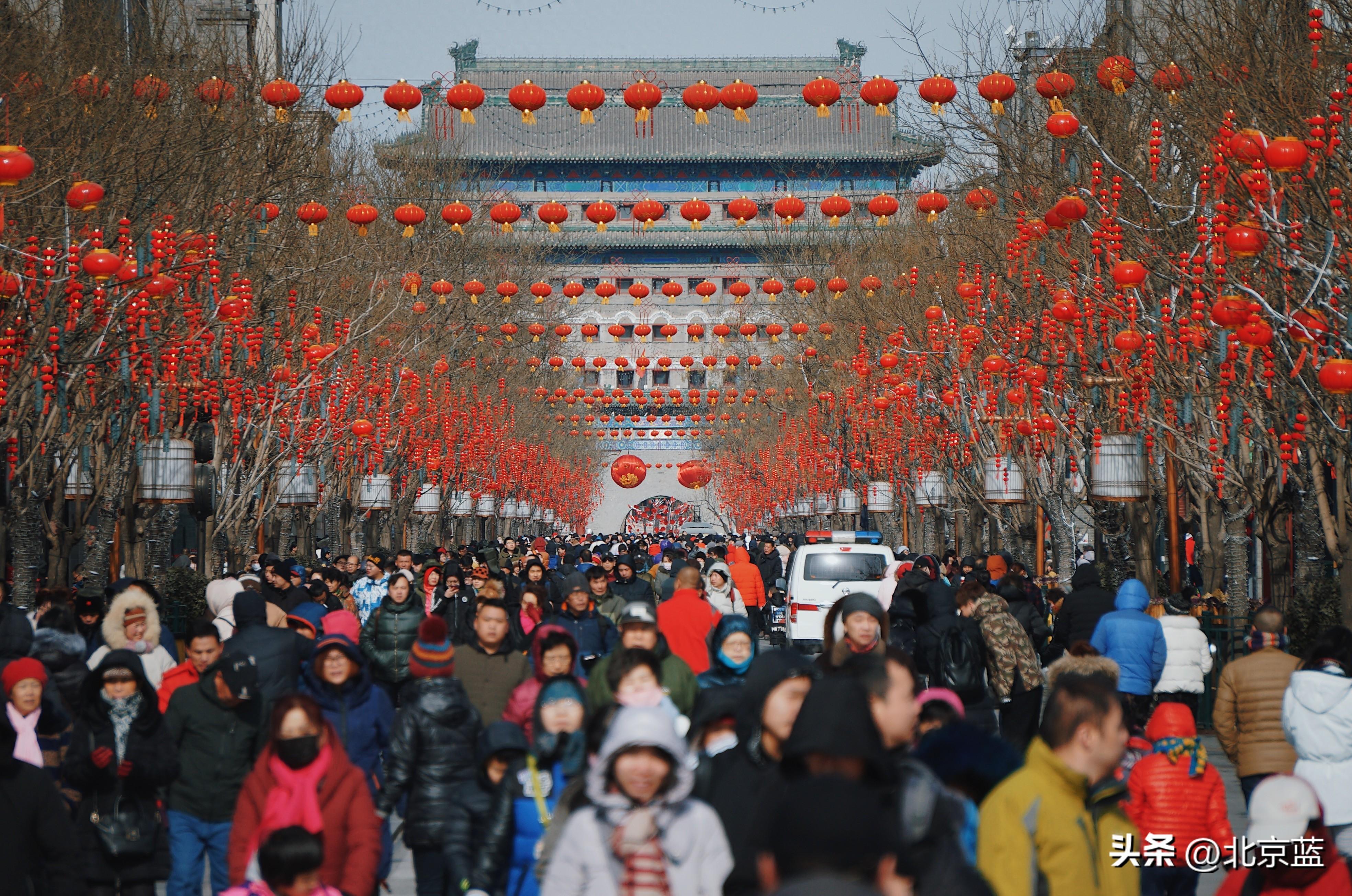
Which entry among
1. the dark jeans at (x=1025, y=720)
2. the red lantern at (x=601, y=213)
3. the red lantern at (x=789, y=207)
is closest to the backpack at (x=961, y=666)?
the dark jeans at (x=1025, y=720)

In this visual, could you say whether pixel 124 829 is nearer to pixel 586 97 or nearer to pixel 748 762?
pixel 748 762

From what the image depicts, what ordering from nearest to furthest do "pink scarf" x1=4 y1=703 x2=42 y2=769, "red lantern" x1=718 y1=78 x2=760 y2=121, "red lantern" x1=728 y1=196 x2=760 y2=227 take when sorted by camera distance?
"pink scarf" x1=4 y1=703 x2=42 y2=769 → "red lantern" x1=718 y1=78 x2=760 y2=121 → "red lantern" x1=728 y1=196 x2=760 y2=227

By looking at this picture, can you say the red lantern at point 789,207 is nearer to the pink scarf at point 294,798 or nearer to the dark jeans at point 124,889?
the dark jeans at point 124,889

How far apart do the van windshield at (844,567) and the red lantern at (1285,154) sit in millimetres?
9506

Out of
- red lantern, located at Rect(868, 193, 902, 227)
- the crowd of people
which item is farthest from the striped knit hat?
red lantern, located at Rect(868, 193, 902, 227)

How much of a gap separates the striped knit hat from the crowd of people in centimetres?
1

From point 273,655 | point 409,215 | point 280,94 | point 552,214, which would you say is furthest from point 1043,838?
point 552,214

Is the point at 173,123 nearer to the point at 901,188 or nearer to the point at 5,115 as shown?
the point at 5,115

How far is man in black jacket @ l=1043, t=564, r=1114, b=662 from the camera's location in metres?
12.6

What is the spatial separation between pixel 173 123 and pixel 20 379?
3.46m

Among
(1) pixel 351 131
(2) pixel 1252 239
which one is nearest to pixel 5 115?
(2) pixel 1252 239

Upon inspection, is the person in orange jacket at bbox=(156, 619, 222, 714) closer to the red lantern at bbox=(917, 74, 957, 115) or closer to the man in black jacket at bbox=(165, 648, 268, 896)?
the man in black jacket at bbox=(165, 648, 268, 896)

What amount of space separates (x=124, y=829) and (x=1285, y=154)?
795cm

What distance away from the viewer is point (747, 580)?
2252 centimetres
